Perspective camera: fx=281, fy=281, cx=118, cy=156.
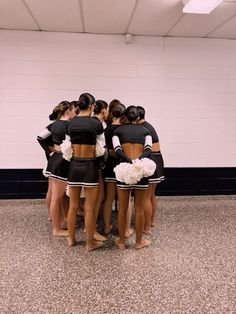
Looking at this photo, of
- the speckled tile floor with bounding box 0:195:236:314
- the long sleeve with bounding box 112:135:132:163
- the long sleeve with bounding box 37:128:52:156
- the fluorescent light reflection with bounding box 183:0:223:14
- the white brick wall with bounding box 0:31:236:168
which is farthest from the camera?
the white brick wall with bounding box 0:31:236:168

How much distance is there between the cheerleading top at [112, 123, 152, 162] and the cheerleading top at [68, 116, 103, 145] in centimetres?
21

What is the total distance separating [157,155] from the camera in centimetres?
345

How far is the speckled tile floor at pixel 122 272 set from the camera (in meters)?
2.20

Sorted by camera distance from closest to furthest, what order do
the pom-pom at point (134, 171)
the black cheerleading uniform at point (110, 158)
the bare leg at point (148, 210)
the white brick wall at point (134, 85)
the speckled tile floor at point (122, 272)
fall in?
the speckled tile floor at point (122, 272) < the pom-pom at point (134, 171) < the black cheerleading uniform at point (110, 158) < the bare leg at point (148, 210) < the white brick wall at point (134, 85)

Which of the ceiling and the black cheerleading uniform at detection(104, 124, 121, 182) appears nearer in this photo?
the black cheerleading uniform at detection(104, 124, 121, 182)

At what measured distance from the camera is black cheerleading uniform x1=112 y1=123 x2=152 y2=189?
9.58 feet

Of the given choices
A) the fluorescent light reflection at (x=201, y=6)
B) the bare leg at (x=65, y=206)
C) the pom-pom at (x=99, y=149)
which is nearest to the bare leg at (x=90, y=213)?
the pom-pom at (x=99, y=149)

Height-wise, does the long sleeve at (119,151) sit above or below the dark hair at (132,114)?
below

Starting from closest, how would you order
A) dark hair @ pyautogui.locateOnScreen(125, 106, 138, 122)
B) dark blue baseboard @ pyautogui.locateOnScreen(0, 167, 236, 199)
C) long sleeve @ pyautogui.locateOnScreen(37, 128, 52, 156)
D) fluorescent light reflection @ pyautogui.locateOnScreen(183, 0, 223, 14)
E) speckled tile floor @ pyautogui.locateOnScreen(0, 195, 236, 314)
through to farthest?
1. speckled tile floor @ pyautogui.locateOnScreen(0, 195, 236, 314)
2. dark hair @ pyautogui.locateOnScreen(125, 106, 138, 122)
3. fluorescent light reflection @ pyautogui.locateOnScreen(183, 0, 223, 14)
4. long sleeve @ pyautogui.locateOnScreen(37, 128, 52, 156)
5. dark blue baseboard @ pyautogui.locateOnScreen(0, 167, 236, 199)

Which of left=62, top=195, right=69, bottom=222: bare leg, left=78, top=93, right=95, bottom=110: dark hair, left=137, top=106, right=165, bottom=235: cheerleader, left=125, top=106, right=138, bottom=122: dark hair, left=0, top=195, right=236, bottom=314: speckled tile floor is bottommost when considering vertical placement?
left=0, top=195, right=236, bottom=314: speckled tile floor

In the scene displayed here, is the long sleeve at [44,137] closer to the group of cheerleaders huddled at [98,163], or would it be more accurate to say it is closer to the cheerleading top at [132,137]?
the group of cheerleaders huddled at [98,163]

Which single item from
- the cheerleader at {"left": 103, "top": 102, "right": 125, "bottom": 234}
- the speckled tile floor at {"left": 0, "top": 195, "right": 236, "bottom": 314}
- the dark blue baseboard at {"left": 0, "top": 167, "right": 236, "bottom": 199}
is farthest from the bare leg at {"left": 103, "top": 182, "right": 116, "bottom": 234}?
the dark blue baseboard at {"left": 0, "top": 167, "right": 236, "bottom": 199}

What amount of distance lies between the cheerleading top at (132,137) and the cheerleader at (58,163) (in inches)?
25.4

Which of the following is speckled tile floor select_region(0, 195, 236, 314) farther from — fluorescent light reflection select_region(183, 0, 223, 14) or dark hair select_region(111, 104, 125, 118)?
fluorescent light reflection select_region(183, 0, 223, 14)
